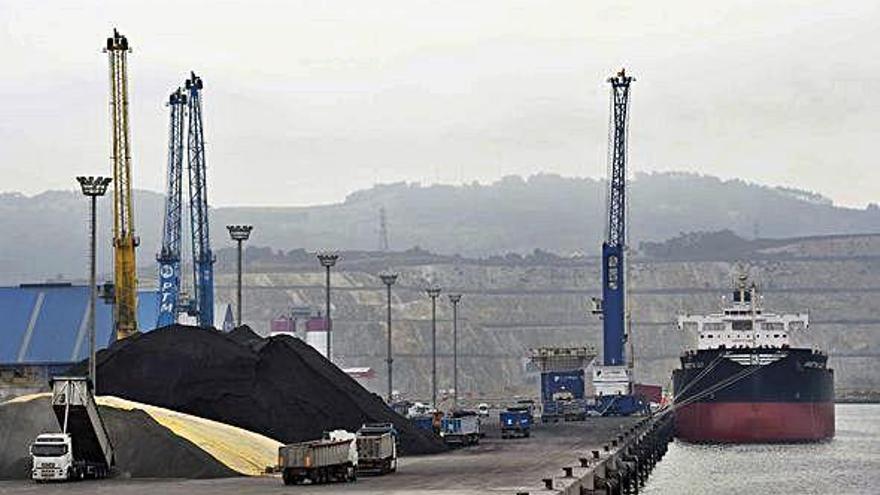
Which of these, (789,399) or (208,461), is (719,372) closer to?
(789,399)

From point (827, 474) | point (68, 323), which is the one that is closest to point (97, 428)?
point (827, 474)

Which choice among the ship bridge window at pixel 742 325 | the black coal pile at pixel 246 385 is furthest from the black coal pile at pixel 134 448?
the ship bridge window at pixel 742 325

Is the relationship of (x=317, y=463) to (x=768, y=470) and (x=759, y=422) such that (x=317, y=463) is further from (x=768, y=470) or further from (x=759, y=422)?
(x=759, y=422)

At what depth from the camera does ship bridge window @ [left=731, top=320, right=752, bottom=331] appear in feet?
649

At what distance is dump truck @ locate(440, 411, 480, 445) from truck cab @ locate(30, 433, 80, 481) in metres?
44.9

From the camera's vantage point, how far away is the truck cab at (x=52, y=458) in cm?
8088

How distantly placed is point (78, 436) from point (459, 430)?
44.3 m

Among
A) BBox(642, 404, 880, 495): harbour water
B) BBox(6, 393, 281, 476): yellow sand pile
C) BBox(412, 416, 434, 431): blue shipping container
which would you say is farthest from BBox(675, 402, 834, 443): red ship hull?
BBox(6, 393, 281, 476): yellow sand pile

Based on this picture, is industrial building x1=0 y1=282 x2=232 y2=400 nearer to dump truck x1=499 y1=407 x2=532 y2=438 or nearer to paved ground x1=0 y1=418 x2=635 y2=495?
dump truck x1=499 y1=407 x2=532 y2=438

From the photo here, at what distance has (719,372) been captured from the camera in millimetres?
185250

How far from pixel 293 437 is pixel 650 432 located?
50.0 metres

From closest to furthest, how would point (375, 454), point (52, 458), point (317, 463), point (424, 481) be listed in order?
point (317, 463) → point (424, 481) → point (52, 458) → point (375, 454)

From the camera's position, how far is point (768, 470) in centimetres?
13612

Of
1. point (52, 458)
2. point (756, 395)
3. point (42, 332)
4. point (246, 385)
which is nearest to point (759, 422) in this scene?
point (756, 395)
